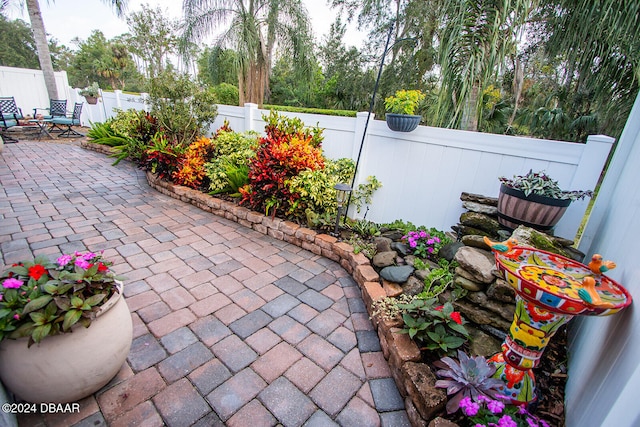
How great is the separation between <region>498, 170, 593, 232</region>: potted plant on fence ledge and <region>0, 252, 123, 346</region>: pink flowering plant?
263cm

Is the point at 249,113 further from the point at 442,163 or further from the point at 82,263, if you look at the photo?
the point at 82,263

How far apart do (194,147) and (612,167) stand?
492 cm

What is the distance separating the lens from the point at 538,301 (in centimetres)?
110

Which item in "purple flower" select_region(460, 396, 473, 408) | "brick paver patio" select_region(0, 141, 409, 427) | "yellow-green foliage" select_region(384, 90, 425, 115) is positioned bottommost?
"brick paver patio" select_region(0, 141, 409, 427)

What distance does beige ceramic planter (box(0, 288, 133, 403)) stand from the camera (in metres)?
1.16

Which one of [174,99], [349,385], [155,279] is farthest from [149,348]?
[174,99]

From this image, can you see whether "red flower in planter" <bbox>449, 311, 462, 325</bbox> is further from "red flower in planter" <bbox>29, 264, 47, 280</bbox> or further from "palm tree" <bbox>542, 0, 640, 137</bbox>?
"palm tree" <bbox>542, 0, 640, 137</bbox>

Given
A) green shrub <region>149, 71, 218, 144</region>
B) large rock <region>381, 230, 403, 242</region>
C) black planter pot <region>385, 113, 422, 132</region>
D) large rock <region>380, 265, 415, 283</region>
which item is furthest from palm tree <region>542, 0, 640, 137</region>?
green shrub <region>149, 71, 218, 144</region>

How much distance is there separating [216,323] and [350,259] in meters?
1.31

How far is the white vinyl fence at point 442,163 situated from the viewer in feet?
7.30

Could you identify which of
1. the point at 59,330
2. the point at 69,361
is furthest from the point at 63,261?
the point at 69,361

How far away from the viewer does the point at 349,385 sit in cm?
159

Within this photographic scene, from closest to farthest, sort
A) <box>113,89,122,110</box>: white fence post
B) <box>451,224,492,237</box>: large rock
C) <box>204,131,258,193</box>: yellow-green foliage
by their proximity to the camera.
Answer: <box>451,224,492,237</box>: large rock → <box>204,131,258,193</box>: yellow-green foliage → <box>113,89,122,110</box>: white fence post

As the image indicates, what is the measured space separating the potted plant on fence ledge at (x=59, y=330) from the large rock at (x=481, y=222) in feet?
8.39
